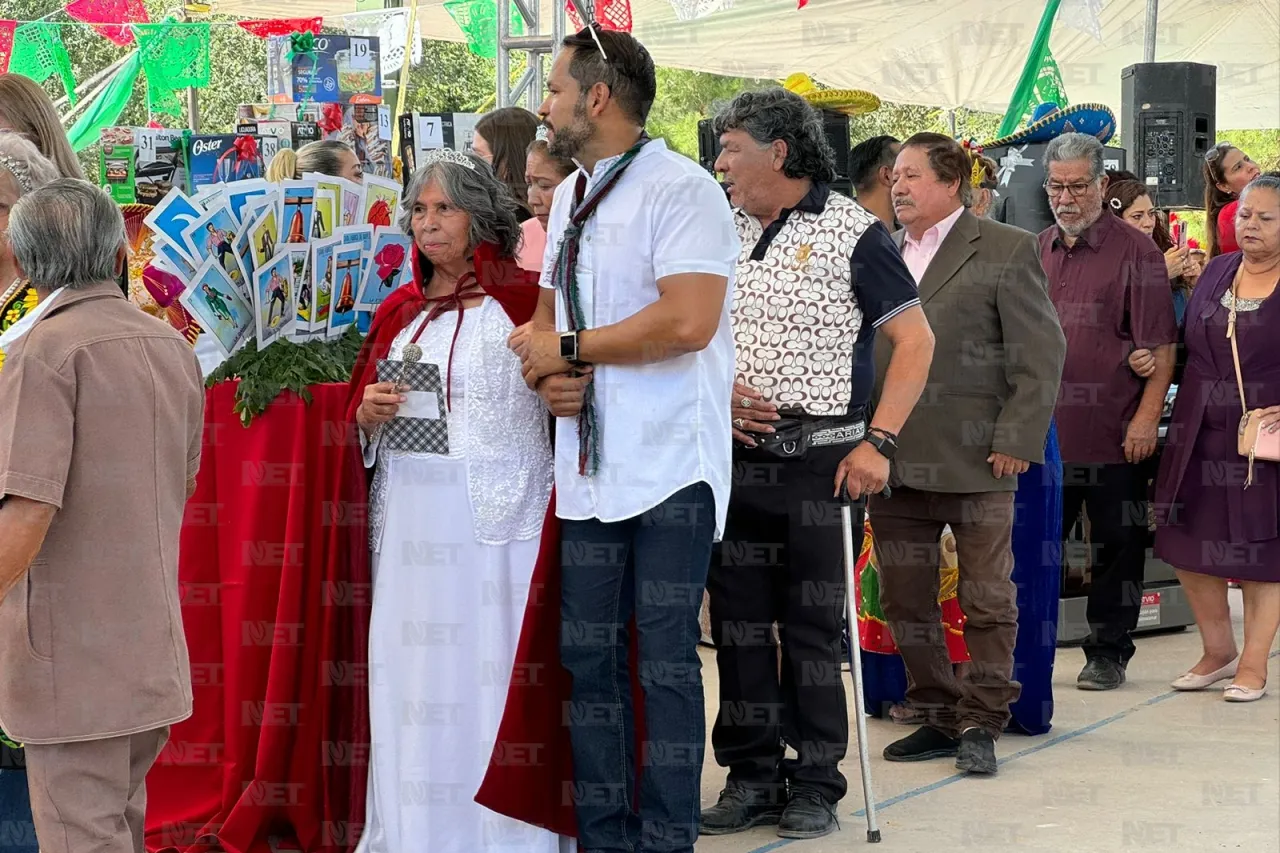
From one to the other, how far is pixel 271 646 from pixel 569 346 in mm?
1112

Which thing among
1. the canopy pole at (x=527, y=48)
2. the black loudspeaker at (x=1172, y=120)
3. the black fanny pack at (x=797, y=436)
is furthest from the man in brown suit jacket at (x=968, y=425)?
the black loudspeaker at (x=1172, y=120)

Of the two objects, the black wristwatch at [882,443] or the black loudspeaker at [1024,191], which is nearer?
the black wristwatch at [882,443]

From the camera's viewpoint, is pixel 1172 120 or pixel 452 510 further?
pixel 1172 120

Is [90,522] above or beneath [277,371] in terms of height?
Answer: beneath

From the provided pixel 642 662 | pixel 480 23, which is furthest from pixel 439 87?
pixel 642 662

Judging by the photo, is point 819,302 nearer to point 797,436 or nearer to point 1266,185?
point 797,436

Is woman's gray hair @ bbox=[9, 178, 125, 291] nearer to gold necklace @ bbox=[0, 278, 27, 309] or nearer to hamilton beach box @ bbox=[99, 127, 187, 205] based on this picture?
gold necklace @ bbox=[0, 278, 27, 309]

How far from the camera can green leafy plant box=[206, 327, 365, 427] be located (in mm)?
3682

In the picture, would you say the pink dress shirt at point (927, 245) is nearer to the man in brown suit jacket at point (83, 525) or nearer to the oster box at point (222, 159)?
the oster box at point (222, 159)

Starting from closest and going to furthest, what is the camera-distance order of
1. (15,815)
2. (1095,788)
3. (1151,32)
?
(15,815)
(1095,788)
(1151,32)

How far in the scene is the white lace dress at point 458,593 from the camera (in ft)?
11.5

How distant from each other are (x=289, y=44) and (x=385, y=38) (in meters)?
3.24

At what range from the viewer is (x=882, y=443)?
392 cm

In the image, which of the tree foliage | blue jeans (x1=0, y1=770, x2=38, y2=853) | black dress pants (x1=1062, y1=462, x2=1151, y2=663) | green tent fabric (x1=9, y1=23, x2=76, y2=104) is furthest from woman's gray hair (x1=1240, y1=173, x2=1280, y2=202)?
the tree foliage
